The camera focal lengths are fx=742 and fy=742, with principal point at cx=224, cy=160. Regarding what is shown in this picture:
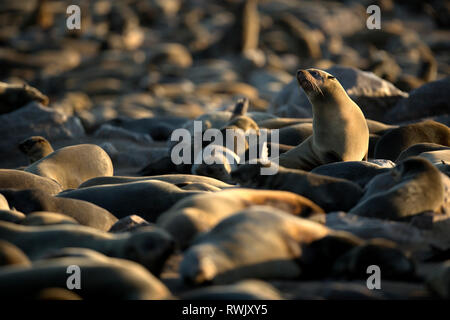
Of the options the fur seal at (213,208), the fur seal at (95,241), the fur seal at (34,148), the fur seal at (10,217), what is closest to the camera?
the fur seal at (95,241)

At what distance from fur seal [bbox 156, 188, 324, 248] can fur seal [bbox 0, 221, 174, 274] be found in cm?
18

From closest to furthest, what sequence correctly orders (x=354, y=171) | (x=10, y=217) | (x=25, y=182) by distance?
(x=10, y=217), (x=354, y=171), (x=25, y=182)

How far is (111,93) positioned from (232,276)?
67.9ft

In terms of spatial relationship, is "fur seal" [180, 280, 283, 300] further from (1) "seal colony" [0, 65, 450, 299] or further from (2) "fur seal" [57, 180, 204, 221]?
(2) "fur seal" [57, 180, 204, 221]

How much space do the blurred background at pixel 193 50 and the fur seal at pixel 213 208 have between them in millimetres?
8471

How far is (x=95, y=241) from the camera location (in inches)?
158

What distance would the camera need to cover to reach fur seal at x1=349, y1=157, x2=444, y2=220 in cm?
456

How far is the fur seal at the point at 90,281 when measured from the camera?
3162 mm

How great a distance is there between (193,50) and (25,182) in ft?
86.9

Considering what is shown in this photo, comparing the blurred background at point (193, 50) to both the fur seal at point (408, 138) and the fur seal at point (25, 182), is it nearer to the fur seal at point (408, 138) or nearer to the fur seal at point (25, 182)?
the fur seal at point (408, 138)

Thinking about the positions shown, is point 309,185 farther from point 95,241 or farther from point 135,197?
point 95,241

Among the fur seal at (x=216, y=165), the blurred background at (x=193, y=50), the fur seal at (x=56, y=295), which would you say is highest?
the blurred background at (x=193, y=50)

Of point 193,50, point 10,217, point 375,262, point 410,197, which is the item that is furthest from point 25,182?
point 193,50

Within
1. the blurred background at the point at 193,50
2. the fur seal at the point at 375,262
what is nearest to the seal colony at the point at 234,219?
the fur seal at the point at 375,262
